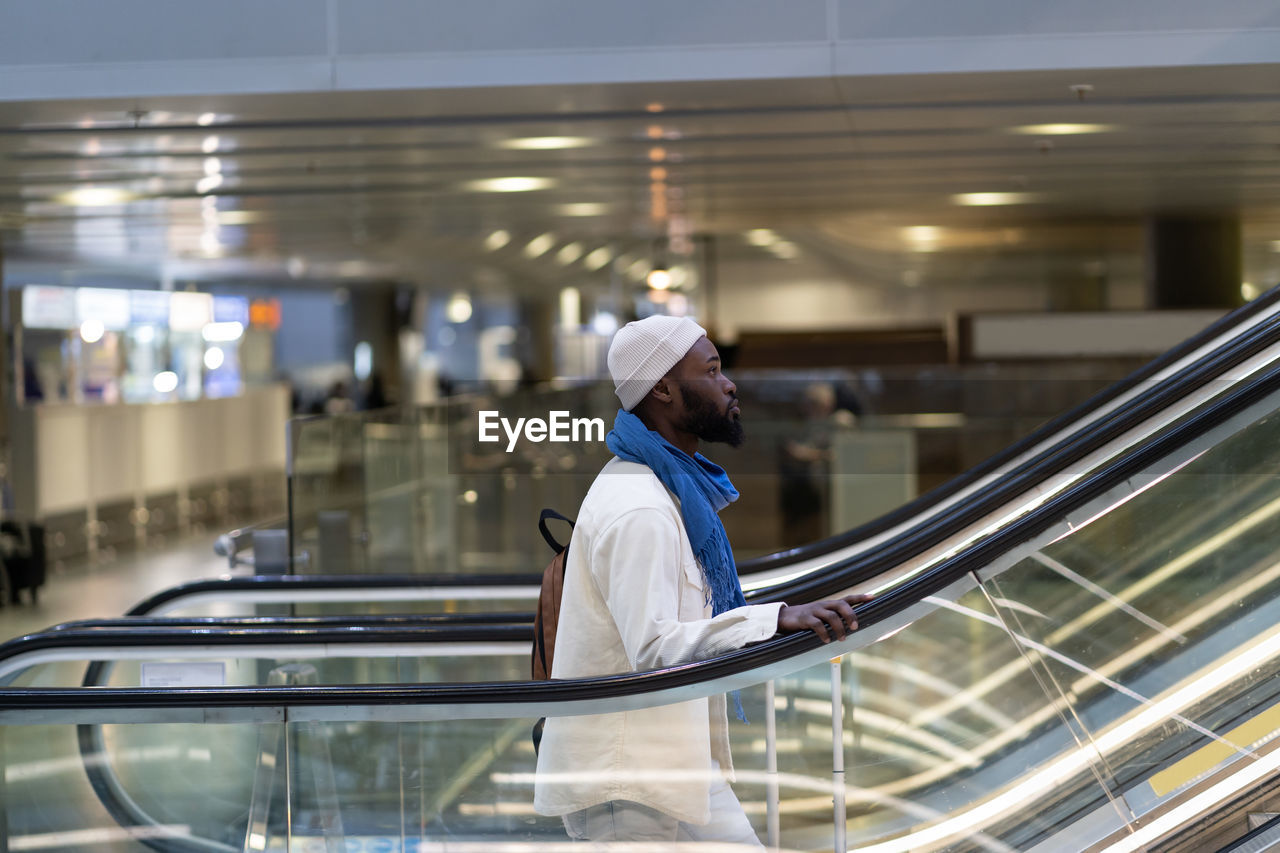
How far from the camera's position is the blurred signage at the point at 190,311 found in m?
18.4

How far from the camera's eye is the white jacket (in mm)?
2527

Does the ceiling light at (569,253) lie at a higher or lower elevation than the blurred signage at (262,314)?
higher

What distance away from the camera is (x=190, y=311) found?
1956cm

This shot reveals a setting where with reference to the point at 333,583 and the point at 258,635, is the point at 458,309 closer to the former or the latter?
the point at 333,583

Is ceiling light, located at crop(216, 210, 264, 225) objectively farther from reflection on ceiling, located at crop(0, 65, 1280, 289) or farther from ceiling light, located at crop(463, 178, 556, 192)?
ceiling light, located at crop(463, 178, 556, 192)

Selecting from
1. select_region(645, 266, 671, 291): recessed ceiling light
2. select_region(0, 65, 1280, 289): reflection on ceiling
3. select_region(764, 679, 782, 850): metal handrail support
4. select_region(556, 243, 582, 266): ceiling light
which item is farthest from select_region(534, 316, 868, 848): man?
select_region(556, 243, 582, 266): ceiling light

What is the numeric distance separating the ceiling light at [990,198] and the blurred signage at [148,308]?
10.5 m

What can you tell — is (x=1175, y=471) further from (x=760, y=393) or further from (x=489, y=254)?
(x=489, y=254)

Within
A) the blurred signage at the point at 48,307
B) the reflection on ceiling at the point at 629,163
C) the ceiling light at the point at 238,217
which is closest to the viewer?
the reflection on ceiling at the point at 629,163

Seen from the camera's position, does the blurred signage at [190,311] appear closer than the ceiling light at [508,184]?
No

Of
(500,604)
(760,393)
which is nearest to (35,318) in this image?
(760,393)

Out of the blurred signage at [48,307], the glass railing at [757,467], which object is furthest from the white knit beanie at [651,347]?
the blurred signage at [48,307]

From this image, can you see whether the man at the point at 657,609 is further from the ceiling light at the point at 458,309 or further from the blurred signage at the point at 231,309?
the ceiling light at the point at 458,309

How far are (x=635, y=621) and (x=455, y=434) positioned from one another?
5.37 meters
